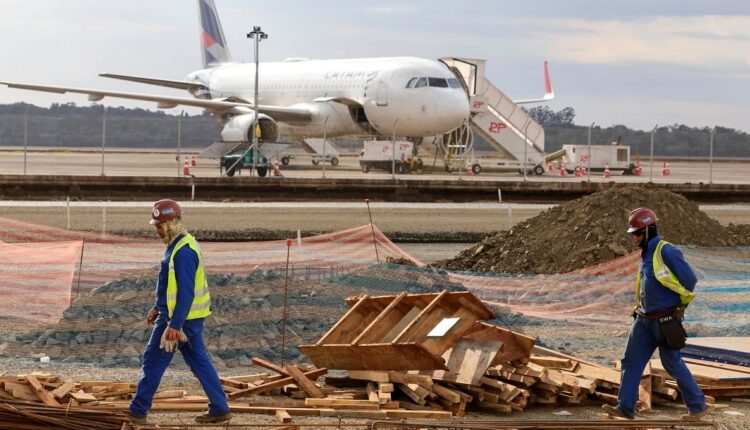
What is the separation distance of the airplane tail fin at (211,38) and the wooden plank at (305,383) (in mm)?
51505

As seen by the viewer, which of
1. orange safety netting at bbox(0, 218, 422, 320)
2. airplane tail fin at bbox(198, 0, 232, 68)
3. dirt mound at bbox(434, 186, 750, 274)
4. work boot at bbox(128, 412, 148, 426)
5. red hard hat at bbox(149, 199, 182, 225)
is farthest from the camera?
airplane tail fin at bbox(198, 0, 232, 68)

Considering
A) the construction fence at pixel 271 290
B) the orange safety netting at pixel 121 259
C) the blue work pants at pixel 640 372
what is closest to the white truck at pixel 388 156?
the construction fence at pixel 271 290

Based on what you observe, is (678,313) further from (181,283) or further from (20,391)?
(20,391)

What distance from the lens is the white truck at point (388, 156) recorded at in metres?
42.9

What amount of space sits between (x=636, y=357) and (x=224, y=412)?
2.89 metres

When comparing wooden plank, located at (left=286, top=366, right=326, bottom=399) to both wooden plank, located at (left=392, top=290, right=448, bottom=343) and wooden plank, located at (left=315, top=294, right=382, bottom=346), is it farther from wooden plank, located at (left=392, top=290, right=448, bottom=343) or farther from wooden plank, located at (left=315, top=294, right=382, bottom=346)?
wooden plank, located at (left=392, top=290, right=448, bottom=343)

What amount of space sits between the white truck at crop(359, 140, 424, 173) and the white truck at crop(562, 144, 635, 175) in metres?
8.49

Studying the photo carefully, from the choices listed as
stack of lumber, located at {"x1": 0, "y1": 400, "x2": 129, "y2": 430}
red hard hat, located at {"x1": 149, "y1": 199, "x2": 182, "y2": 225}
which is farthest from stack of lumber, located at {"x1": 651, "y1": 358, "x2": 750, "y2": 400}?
stack of lumber, located at {"x1": 0, "y1": 400, "x2": 129, "y2": 430}

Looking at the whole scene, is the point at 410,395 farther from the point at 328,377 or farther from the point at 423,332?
the point at 328,377

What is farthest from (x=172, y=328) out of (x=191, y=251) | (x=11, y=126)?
(x=11, y=126)

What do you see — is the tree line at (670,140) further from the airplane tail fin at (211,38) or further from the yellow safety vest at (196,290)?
the yellow safety vest at (196,290)

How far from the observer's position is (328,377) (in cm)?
1036

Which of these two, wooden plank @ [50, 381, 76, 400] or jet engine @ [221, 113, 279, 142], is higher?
jet engine @ [221, 113, 279, 142]

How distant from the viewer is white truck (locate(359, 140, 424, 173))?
42.9m
